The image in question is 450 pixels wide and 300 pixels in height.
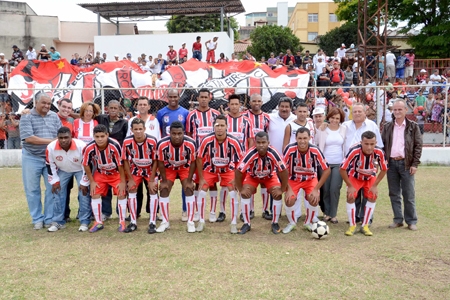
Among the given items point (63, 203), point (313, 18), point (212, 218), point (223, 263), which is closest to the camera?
point (223, 263)

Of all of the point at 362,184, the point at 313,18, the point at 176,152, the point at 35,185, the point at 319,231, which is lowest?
the point at 319,231

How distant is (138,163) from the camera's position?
6.65 m

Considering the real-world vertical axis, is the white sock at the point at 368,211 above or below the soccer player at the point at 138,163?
below

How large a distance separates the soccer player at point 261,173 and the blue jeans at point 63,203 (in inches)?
94.8

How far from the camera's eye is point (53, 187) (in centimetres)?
675

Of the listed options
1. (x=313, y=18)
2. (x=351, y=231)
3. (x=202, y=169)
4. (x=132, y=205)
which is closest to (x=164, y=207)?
(x=132, y=205)

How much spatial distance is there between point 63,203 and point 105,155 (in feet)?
3.79

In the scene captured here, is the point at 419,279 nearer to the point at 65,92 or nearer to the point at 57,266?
the point at 57,266

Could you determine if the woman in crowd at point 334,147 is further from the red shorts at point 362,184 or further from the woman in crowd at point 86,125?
the woman in crowd at point 86,125

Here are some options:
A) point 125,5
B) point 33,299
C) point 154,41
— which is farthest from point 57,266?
Answer: point 125,5

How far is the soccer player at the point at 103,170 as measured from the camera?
6.57m

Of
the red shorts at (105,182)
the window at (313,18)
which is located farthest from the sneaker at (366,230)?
the window at (313,18)

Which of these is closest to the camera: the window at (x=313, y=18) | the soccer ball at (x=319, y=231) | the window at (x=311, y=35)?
the soccer ball at (x=319, y=231)

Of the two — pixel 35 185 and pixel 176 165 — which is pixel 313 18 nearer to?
pixel 176 165
